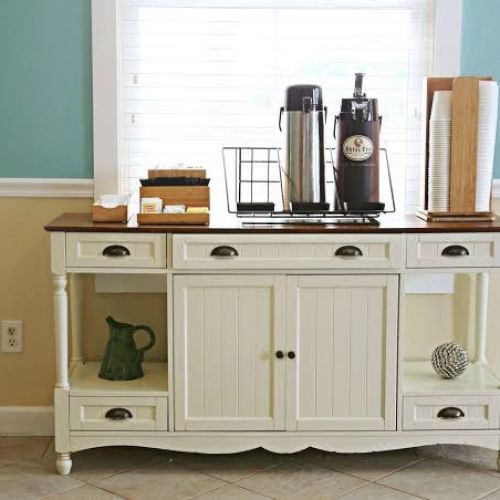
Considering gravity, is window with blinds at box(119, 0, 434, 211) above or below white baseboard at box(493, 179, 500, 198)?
above

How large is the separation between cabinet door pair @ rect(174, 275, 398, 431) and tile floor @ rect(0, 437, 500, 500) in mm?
172

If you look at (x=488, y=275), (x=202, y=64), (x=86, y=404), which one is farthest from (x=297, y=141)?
(x=86, y=404)

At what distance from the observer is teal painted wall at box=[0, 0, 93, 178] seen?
3494mm

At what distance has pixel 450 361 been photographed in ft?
11.0

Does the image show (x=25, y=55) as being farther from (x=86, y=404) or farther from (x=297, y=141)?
(x=86, y=404)

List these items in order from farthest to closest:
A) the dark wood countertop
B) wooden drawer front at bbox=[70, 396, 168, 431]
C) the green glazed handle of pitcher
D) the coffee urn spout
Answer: the green glazed handle of pitcher, the coffee urn spout, wooden drawer front at bbox=[70, 396, 168, 431], the dark wood countertop

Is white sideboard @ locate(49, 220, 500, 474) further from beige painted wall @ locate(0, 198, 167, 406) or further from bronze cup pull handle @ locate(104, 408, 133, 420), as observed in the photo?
beige painted wall @ locate(0, 198, 167, 406)

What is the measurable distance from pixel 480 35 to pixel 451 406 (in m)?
1.27

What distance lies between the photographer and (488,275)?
3615 millimetres

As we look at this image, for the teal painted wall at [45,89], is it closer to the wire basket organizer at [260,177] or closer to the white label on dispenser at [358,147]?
the wire basket organizer at [260,177]

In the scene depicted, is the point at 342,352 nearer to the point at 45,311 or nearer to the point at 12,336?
the point at 45,311

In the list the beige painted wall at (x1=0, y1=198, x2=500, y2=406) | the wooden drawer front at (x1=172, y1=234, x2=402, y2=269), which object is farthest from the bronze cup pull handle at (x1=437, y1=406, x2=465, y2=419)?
the wooden drawer front at (x1=172, y1=234, x2=402, y2=269)

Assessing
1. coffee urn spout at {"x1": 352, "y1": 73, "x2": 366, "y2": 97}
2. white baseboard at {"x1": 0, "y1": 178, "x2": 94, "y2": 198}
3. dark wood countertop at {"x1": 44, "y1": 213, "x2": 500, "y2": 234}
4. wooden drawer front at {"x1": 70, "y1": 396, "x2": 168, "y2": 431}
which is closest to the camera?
dark wood countertop at {"x1": 44, "y1": 213, "x2": 500, "y2": 234}

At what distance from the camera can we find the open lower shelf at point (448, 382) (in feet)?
10.7
